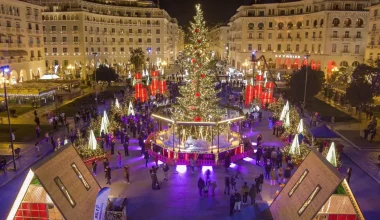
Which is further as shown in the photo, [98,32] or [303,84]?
[98,32]

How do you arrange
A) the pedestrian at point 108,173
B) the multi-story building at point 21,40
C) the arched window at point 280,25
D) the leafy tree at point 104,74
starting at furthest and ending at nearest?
the arched window at point 280,25
the leafy tree at point 104,74
the multi-story building at point 21,40
the pedestrian at point 108,173

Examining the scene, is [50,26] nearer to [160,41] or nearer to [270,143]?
[160,41]

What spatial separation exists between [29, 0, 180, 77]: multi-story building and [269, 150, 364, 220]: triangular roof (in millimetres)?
52888

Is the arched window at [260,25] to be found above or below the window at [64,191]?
above

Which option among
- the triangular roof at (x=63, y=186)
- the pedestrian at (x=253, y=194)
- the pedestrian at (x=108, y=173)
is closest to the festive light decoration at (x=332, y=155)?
the pedestrian at (x=253, y=194)

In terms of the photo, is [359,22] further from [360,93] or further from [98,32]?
[98,32]

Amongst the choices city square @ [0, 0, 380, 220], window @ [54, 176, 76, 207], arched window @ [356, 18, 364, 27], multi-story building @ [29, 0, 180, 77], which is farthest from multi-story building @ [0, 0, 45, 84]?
arched window @ [356, 18, 364, 27]

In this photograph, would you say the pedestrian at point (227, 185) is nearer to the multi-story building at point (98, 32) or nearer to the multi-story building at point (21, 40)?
the multi-story building at point (21, 40)

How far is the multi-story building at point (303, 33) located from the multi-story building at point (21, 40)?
44872mm

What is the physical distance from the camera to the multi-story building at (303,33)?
6366cm

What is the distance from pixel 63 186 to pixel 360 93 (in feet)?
102

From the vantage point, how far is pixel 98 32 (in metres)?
81.1

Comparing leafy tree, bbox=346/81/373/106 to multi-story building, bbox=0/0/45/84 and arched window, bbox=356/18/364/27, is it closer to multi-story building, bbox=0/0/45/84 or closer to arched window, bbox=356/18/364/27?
arched window, bbox=356/18/364/27

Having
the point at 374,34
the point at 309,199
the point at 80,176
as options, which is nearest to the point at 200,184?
the point at 80,176
